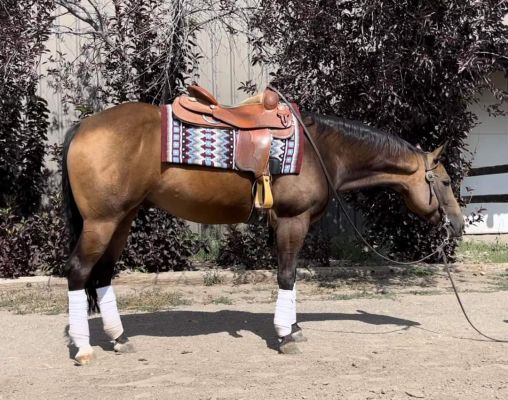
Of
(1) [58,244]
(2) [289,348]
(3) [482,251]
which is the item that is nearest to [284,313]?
(2) [289,348]

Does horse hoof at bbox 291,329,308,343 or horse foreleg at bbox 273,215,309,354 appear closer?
horse foreleg at bbox 273,215,309,354

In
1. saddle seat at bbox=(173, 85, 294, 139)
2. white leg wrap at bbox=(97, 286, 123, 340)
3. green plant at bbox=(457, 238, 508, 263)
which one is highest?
saddle seat at bbox=(173, 85, 294, 139)

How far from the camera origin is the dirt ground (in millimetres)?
3900

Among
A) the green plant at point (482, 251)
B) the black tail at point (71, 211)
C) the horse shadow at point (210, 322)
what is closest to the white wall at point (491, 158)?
the green plant at point (482, 251)

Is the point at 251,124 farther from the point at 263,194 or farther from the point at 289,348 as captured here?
the point at 289,348

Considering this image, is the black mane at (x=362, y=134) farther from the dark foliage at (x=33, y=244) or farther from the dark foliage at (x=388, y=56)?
the dark foliage at (x=33, y=244)

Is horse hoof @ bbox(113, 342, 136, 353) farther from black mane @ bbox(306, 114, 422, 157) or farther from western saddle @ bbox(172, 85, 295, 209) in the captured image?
black mane @ bbox(306, 114, 422, 157)

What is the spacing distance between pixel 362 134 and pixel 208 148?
139 cm

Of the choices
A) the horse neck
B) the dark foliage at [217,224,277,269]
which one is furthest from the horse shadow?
the dark foliage at [217,224,277,269]

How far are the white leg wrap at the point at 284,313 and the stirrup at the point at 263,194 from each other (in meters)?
0.73

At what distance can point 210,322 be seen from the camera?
19.1ft

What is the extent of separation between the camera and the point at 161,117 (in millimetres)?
4734

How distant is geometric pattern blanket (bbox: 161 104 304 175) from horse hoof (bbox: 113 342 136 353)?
1535 millimetres

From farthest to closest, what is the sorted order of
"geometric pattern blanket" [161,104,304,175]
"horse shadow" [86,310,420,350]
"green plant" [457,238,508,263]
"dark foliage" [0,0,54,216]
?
1. "green plant" [457,238,508,263]
2. "dark foliage" [0,0,54,216]
3. "horse shadow" [86,310,420,350]
4. "geometric pattern blanket" [161,104,304,175]
